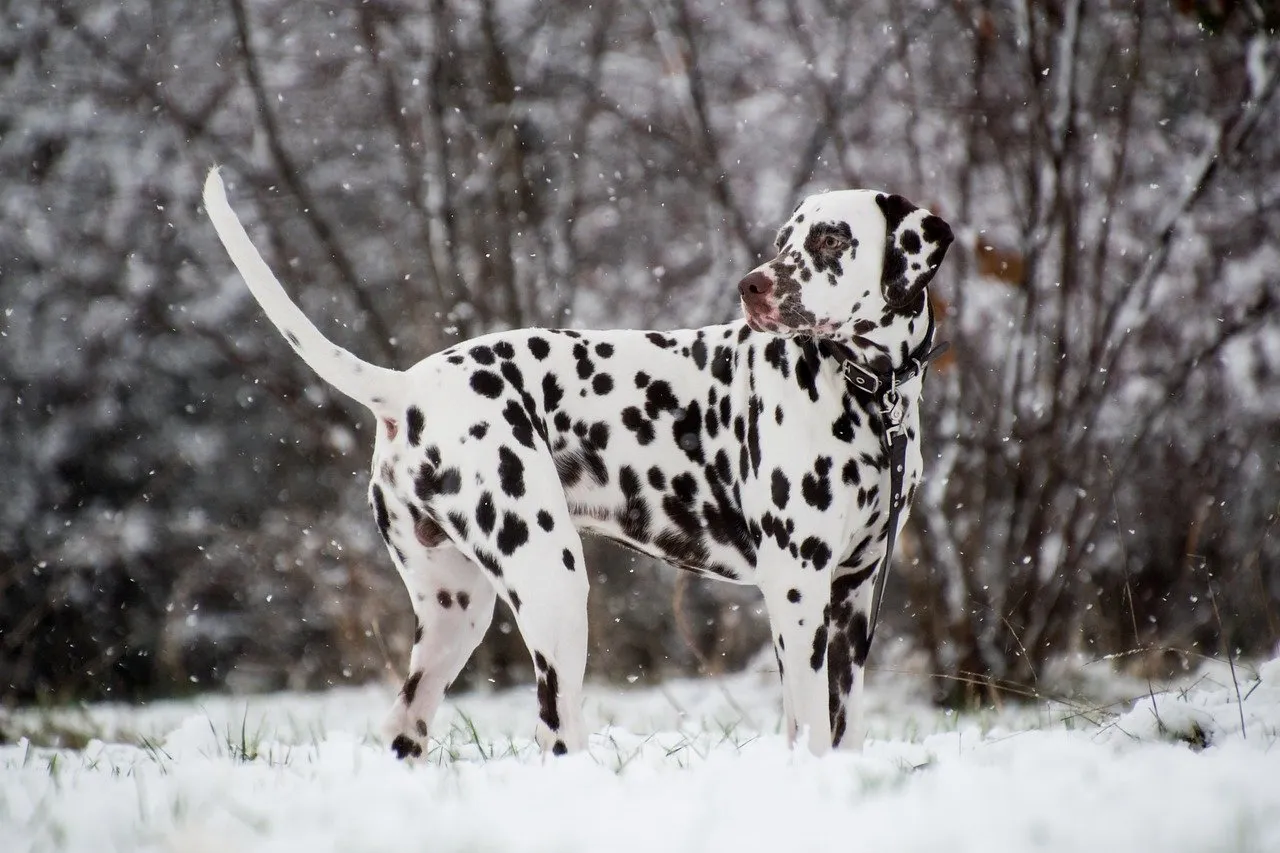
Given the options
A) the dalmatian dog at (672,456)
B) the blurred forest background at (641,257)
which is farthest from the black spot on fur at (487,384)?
the blurred forest background at (641,257)

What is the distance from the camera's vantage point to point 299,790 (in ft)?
9.02

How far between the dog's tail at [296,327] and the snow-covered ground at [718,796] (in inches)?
45.4

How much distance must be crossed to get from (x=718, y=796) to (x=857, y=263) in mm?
1860

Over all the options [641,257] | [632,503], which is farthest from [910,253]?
Result: [641,257]

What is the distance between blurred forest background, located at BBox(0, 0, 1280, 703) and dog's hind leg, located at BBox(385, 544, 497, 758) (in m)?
1.42

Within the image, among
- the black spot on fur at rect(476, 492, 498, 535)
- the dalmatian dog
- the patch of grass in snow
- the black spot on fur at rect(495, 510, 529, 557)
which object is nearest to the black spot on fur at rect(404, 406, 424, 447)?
the dalmatian dog

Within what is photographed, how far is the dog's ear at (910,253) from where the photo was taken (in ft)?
12.0

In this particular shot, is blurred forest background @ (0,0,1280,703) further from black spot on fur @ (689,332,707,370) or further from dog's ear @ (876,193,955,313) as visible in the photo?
dog's ear @ (876,193,955,313)

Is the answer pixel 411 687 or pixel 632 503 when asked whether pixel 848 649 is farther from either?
pixel 411 687

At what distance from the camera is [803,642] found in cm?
348

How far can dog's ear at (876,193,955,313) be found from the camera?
3652 mm

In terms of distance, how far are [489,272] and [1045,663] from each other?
4442 mm

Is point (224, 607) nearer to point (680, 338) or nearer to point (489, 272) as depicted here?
point (489, 272)

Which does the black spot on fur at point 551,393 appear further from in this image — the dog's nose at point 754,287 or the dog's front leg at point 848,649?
the dog's front leg at point 848,649
